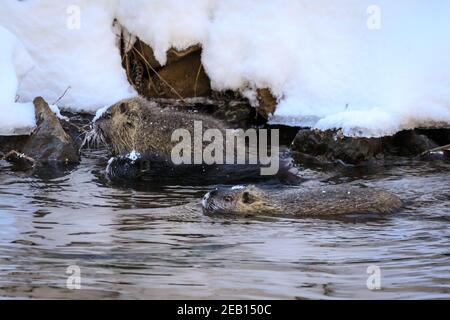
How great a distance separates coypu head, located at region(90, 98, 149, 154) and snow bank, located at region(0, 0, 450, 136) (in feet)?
3.52

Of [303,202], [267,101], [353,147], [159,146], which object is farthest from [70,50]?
[303,202]

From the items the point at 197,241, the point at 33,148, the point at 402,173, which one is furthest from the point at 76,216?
the point at 402,173

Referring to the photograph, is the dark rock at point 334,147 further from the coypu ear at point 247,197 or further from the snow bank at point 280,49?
the coypu ear at point 247,197

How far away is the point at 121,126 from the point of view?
9469mm

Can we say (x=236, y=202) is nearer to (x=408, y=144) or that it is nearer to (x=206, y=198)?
(x=206, y=198)

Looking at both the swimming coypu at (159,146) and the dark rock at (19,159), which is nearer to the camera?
the swimming coypu at (159,146)

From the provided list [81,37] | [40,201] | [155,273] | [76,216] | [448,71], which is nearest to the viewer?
[155,273]

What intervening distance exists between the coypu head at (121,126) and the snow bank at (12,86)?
0.82 meters

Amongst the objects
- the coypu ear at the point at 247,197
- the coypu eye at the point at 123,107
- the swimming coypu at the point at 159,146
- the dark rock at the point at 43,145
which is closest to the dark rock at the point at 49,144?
the dark rock at the point at 43,145

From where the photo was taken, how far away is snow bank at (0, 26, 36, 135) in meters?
9.56

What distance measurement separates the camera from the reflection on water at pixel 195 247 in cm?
520
